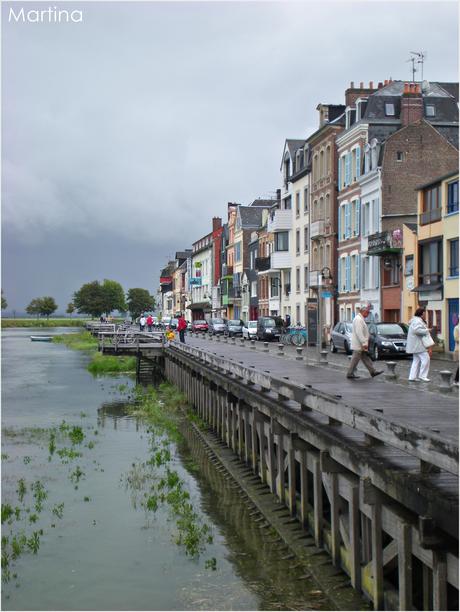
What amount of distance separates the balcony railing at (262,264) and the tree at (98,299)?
11500cm

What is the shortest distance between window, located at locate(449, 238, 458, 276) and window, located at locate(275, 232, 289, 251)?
31.4 m

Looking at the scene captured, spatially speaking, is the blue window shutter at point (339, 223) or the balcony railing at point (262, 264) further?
the balcony railing at point (262, 264)

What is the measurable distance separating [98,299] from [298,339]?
144632 millimetres

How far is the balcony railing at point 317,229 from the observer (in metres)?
59.3

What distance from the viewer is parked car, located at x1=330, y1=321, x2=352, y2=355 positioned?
38156 mm

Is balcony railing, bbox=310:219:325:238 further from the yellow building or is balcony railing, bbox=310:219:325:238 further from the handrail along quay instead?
the handrail along quay

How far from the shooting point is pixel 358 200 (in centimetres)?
5300

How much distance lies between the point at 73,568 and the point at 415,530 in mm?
6017

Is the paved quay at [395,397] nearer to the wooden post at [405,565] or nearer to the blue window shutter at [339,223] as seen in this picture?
the wooden post at [405,565]

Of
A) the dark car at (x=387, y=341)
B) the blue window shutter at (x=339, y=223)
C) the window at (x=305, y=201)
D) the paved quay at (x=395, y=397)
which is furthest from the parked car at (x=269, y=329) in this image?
the paved quay at (x=395, y=397)

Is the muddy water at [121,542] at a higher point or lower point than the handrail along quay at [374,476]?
lower

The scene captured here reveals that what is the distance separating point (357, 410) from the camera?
32.6 feet

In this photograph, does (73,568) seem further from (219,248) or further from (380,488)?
(219,248)

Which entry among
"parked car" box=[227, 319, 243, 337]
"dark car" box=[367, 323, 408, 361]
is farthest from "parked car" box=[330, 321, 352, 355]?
"parked car" box=[227, 319, 243, 337]
